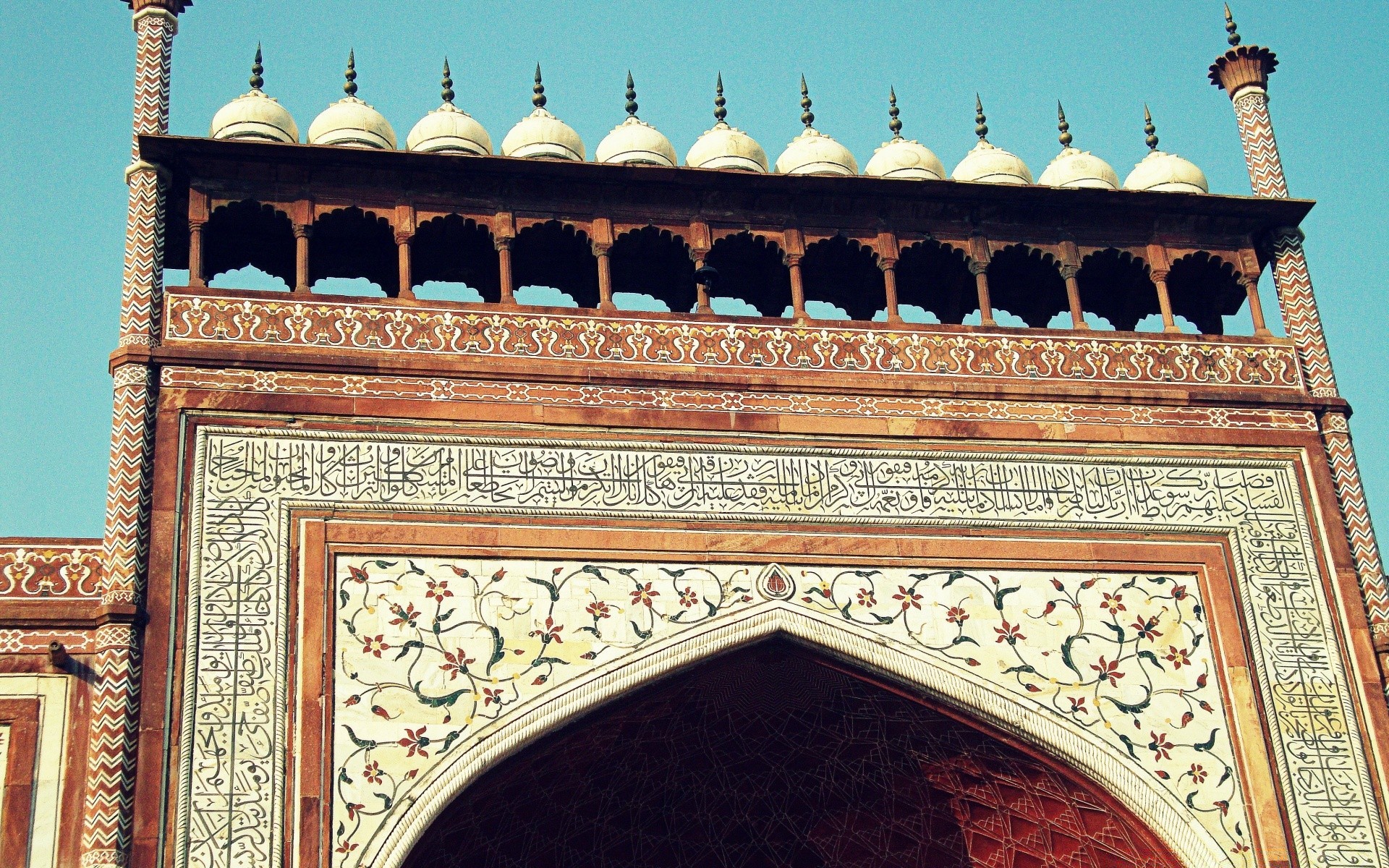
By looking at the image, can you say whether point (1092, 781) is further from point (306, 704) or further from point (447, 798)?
point (306, 704)

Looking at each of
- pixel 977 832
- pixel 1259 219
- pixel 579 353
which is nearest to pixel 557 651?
pixel 579 353

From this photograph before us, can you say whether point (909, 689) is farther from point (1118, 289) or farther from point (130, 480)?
point (130, 480)

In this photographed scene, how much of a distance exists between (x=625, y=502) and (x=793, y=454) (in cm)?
94

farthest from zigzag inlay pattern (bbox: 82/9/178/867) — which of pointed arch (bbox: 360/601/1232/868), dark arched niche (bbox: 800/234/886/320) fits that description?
dark arched niche (bbox: 800/234/886/320)

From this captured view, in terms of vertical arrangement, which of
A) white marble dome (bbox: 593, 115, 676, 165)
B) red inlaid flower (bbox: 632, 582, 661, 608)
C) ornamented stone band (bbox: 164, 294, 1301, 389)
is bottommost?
red inlaid flower (bbox: 632, 582, 661, 608)

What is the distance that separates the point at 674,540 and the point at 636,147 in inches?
94.5

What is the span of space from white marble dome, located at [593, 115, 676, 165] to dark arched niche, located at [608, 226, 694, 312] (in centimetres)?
40

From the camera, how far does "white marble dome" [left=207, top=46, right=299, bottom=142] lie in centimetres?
1126

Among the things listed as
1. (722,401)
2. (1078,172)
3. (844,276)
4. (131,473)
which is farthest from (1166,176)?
(131,473)

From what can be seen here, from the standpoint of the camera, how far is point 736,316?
1138 centimetres

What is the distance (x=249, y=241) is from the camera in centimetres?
1166

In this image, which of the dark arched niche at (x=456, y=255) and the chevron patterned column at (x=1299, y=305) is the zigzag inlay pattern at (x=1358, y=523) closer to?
the chevron patterned column at (x=1299, y=305)

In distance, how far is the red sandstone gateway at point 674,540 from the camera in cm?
986

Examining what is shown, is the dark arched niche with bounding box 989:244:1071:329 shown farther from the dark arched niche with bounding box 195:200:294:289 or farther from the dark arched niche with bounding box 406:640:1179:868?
the dark arched niche with bounding box 195:200:294:289
